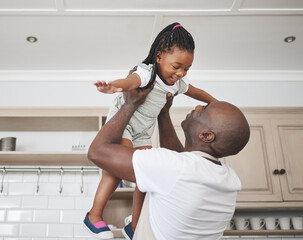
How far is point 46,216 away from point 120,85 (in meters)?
2.41

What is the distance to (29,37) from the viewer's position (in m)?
3.13

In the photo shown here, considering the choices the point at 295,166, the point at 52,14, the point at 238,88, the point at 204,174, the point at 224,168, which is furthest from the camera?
the point at 238,88

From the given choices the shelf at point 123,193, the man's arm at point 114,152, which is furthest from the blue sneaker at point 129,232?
the shelf at point 123,193

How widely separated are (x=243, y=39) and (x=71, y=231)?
2.41 metres

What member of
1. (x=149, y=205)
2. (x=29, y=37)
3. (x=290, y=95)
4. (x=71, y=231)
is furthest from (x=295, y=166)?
(x=29, y=37)

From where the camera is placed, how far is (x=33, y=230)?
311cm

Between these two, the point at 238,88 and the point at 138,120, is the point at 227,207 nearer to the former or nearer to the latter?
the point at 138,120

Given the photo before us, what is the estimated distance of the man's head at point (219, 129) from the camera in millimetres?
1183

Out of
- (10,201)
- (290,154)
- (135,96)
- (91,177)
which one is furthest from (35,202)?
(290,154)

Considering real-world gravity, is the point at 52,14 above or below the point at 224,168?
above

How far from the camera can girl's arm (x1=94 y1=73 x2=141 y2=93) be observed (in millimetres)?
1078

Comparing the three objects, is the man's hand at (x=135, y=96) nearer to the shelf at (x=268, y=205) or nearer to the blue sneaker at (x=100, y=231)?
the blue sneaker at (x=100, y=231)

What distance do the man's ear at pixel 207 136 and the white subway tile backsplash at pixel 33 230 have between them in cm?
240

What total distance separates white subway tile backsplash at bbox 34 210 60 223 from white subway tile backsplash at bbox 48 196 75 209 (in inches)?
2.3
